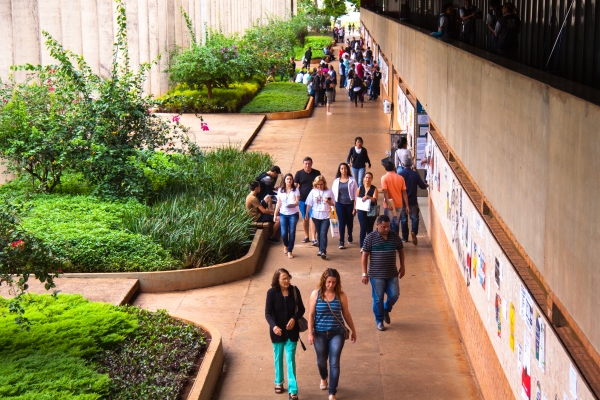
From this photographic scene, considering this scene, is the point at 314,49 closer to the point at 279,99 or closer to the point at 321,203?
the point at 279,99

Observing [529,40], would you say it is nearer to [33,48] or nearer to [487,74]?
[487,74]

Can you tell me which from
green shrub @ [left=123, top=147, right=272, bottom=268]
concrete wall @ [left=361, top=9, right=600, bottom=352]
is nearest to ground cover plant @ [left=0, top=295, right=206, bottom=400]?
green shrub @ [left=123, top=147, right=272, bottom=268]

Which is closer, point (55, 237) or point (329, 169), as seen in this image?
point (55, 237)

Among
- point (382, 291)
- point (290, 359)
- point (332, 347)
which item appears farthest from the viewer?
point (382, 291)

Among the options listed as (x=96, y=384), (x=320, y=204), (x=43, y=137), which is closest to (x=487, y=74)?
(x=96, y=384)

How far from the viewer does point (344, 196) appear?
48.4 feet

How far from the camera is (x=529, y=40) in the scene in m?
10.4

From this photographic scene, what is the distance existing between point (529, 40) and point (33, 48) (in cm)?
1179

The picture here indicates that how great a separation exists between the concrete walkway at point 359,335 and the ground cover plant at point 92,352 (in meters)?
0.63

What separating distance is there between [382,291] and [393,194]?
388 cm

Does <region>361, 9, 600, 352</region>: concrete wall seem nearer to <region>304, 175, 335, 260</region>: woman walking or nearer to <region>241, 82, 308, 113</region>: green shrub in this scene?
<region>304, 175, 335, 260</region>: woman walking

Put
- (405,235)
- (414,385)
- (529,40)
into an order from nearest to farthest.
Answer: (414,385) → (529,40) → (405,235)

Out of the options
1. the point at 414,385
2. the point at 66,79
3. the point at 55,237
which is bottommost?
the point at 414,385

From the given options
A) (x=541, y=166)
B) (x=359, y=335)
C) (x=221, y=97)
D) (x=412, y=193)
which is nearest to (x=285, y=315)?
(x=359, y=335)
